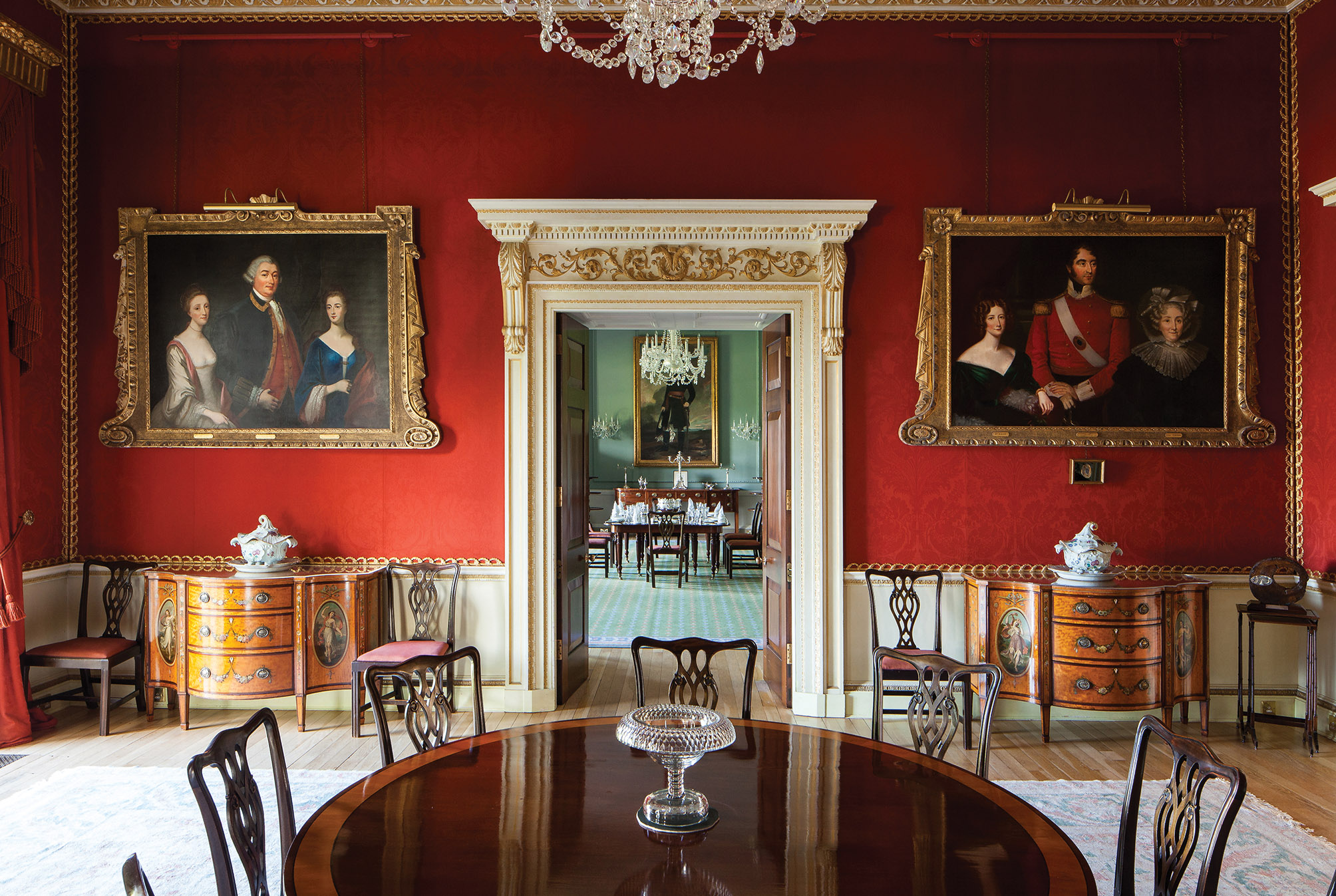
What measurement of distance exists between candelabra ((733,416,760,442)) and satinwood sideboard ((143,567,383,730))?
9.31m

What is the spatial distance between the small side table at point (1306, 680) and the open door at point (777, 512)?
260 cm

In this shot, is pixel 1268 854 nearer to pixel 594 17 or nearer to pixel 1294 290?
pixel 1294 290

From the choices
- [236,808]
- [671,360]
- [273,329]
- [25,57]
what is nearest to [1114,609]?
[236,808]

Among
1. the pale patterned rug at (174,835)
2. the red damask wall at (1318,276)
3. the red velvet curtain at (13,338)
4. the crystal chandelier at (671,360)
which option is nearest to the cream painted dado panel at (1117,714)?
the red damask wall at (1318,276)

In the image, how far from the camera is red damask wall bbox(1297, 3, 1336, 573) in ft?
15.9

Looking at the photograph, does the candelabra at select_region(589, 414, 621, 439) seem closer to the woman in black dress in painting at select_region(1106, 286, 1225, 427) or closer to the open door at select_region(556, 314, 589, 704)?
the open door at select_region(556, 314, 589, 704)

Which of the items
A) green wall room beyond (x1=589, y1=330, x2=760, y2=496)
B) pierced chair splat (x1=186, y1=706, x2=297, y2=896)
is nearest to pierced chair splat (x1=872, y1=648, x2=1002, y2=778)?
pierced chair splat (x1=186, y1=706, x2=297, y2=896)

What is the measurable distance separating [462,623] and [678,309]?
2470 mm

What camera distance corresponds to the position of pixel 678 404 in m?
13.8

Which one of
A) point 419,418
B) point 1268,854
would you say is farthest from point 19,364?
point 1268,854

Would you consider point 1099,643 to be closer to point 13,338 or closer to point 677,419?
point 13,338

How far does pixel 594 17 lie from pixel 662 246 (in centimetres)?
152

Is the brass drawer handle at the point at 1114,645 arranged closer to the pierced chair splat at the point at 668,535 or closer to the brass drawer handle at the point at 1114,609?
the brass drawer handle at the point at 1114,609

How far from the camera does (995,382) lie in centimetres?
517
